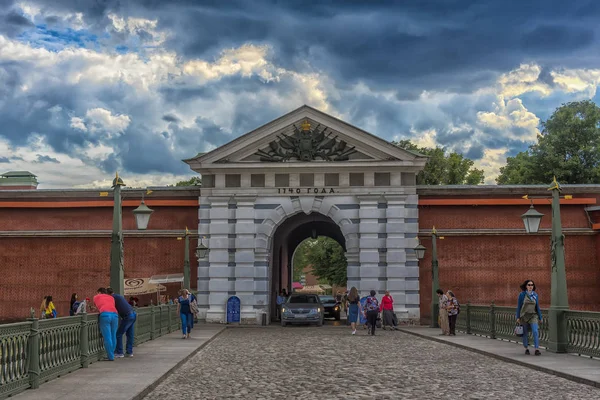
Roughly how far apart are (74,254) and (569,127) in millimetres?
37988

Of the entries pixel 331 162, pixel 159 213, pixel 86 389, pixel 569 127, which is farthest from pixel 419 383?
pixel 569 127

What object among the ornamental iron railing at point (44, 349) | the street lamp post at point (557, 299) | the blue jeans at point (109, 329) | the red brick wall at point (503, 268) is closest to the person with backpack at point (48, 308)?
the ornamental iron railing at point (44, 349)

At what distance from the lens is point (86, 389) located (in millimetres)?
12336

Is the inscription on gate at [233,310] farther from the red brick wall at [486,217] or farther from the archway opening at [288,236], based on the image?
the red brick wall at [486,217]

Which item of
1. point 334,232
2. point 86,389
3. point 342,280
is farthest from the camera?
point 342,280

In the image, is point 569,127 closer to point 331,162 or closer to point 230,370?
point 331,162

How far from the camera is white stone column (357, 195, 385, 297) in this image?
34531 millimetres

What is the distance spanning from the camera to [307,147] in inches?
1377

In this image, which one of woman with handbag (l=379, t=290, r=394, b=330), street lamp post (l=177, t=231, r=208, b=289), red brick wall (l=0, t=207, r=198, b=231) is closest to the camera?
woman with handbag (l=379, t=290, r=394, b=330)

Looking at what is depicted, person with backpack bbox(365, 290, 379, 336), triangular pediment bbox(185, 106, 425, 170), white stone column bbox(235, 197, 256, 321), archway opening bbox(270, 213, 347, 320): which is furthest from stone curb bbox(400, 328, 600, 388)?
archway opening bbox(270, 213, 347, 320)

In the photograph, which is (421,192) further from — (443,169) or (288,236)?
(443,169)

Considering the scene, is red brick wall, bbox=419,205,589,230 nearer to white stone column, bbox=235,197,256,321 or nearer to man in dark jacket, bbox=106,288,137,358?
white stone column, bbox=235,197,256,321

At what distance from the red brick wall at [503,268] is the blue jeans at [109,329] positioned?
20.2 meters

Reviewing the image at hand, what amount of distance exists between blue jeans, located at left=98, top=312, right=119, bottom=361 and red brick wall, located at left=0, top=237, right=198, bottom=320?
59.2 feet
